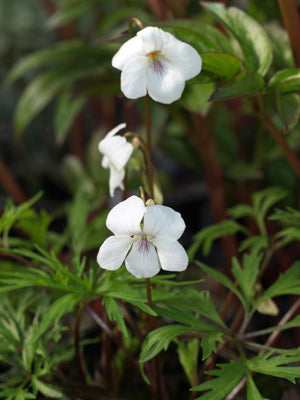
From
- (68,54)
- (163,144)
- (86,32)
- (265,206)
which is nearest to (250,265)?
(265,206)

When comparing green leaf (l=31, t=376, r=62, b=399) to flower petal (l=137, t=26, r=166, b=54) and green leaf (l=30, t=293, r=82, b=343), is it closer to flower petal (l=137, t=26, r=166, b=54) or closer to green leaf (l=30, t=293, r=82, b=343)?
green leaf (l=30, t=293, r=82, b=343)

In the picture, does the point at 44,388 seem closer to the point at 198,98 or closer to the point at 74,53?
the point at 198,98

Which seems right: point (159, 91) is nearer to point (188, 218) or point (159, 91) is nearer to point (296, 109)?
point (296, 109)

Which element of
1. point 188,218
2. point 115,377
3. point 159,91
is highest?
point 159,91

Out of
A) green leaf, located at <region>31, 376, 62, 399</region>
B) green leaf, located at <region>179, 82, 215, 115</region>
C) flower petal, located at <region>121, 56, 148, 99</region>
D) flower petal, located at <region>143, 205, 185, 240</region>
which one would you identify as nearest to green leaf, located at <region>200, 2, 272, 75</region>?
green leaf, located at <region>179, 82, 215, 115</region>

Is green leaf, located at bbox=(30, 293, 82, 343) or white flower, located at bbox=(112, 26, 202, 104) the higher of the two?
white flower, located at bbox=(112, 26, 202, 104)

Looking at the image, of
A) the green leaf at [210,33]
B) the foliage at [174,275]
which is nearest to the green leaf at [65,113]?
the foliage at [174,275]

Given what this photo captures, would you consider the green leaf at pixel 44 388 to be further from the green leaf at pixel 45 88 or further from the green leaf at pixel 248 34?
the green leaf at pixel 45 88
